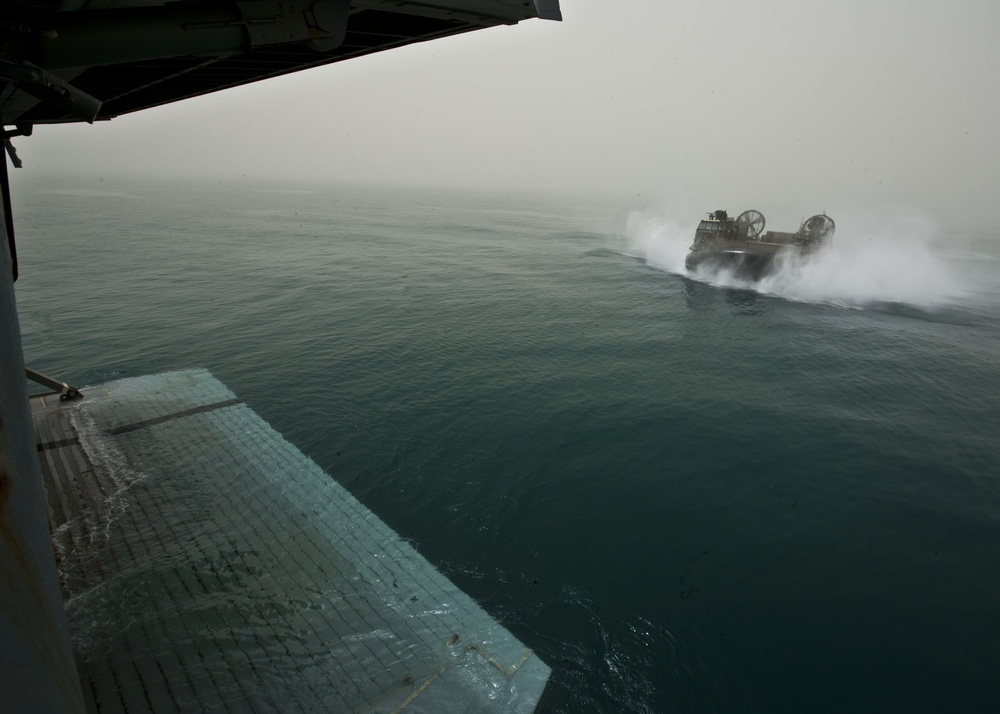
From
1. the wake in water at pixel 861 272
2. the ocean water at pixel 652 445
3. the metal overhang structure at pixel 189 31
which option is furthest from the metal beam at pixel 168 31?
the wake in water at pixel 861 272

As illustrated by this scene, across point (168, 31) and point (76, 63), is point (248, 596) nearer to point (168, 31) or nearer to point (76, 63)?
point (76, 63)

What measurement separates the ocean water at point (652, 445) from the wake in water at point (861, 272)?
→ 65cm

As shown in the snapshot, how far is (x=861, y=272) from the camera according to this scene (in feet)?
152

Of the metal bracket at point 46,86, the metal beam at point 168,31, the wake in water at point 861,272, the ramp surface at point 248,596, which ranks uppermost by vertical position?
the metal beam at point 168,31

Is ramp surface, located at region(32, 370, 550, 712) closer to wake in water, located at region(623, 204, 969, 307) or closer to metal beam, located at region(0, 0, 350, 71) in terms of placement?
metal beam, located at region(0, 0, 350, 71)

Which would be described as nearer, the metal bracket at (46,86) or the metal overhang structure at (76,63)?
the metal overhang structure at (76,63)

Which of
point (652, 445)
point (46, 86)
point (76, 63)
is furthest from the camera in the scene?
point (652, 445)

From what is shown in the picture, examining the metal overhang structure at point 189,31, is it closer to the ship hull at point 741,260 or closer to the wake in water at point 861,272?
the wake in water at point 861,272

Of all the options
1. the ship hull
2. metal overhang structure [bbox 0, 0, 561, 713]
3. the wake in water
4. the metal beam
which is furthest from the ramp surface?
the ship hull

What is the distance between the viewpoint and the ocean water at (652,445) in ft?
33.0

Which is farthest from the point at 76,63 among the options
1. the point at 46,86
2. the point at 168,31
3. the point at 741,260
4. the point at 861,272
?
the point at 861,272

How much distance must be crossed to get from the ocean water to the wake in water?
65 cm

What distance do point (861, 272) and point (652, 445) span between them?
43440 mm

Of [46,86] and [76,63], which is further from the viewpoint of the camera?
[76,63]
